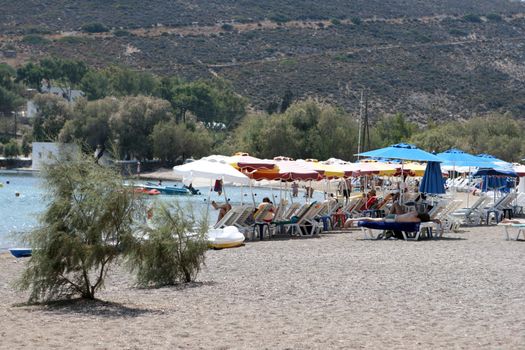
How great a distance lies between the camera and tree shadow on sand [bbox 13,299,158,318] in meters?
10.8

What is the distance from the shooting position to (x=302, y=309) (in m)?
11.0

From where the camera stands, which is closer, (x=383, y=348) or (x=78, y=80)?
(x=383, y=348)

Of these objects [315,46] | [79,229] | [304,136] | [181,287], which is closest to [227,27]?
[315,46]

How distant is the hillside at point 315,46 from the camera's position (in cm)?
10062

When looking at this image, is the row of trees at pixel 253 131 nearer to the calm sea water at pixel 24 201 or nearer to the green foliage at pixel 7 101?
the calm sea water at pixel 24 201

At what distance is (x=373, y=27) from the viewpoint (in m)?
125

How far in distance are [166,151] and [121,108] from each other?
4.37m

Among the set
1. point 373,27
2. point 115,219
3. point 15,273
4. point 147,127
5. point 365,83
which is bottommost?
point 15,273

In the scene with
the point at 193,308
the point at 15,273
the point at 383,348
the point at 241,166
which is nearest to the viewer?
the point at 383,348

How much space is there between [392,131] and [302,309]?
64431 mm

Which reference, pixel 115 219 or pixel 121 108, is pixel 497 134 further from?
pixel 115 219

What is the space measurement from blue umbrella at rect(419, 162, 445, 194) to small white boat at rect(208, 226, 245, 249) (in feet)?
20.9

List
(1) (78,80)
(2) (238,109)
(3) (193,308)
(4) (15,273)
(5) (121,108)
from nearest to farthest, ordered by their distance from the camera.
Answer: (3) (193,308) → (4) (15,273) → (5) (121,108) → (2) (238,109) → (1) (78,80)

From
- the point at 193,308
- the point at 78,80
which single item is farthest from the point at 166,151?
the point at 193,308
